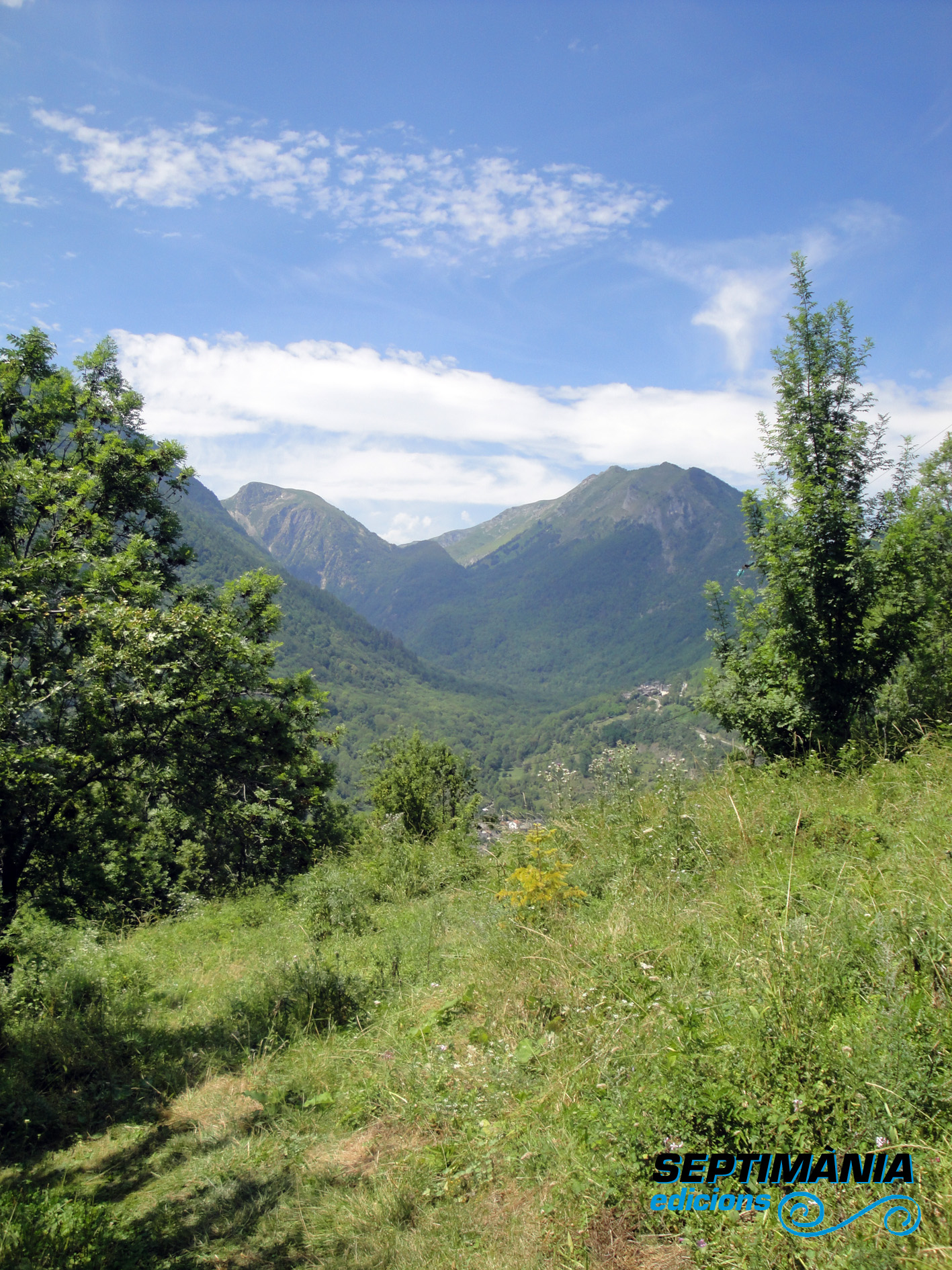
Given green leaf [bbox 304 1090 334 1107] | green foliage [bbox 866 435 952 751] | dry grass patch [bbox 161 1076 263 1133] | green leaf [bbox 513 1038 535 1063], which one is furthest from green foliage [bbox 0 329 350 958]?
green foliage [bbox 866 435 952 751]

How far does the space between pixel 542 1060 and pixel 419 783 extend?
21.5 metres

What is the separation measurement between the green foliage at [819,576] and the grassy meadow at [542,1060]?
3266mm

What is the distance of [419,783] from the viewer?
25.0 metres

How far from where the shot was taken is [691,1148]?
110 inches

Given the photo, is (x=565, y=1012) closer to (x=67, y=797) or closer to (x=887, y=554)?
(x=67, y=797)

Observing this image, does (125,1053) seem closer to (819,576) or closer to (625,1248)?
(625,1248)

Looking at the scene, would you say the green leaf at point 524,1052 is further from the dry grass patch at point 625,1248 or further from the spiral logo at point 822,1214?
the spiral logo at point 822,1214

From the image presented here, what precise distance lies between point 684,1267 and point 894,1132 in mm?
1026

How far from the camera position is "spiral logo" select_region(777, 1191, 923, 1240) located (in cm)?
221

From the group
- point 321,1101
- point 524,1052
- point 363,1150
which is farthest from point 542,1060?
point 321,1101

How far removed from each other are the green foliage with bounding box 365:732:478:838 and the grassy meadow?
37.2ft

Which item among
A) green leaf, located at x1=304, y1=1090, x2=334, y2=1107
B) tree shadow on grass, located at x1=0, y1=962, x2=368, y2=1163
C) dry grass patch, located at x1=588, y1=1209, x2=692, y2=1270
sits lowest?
tree shadow on grass, located at x1=0, y1=962, x2=368, y2=1163

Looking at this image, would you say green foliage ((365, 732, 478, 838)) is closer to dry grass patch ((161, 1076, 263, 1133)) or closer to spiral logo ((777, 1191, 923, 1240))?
dry grass patch ((161, 1076, 263, 1133))

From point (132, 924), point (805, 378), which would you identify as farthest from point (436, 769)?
point (805, 378)
